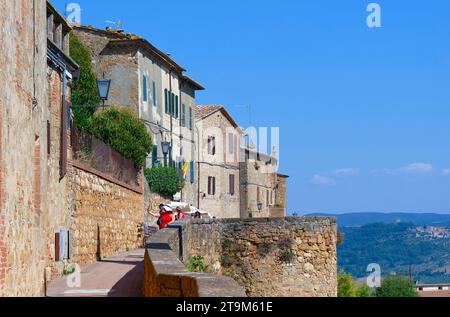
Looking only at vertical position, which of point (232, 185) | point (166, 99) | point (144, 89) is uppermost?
point (166, 99)

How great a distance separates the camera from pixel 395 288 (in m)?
100

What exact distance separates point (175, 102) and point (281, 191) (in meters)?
27.8

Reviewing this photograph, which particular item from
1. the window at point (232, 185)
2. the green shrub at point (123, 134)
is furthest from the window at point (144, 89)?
the window at point (232, 185)

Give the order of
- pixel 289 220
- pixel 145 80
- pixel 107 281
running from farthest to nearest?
pixel 145 80 < pixel 289 220 < pixel 107 281

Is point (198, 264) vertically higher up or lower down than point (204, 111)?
lower down

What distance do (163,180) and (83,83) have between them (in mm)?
5604

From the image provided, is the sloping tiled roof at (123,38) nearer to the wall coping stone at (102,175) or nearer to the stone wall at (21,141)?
the wall coping stone at (102,175)

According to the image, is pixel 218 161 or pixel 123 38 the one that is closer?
pixel 123 38

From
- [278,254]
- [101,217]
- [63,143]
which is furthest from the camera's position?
[278,254]

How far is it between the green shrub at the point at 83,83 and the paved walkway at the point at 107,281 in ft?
53.7

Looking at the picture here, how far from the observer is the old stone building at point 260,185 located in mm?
65812

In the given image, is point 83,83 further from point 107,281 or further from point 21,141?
point 21,141

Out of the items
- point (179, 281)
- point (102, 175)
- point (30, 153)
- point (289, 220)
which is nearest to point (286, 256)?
point (289, 220)

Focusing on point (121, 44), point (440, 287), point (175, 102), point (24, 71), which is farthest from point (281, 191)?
point (24, 71)
